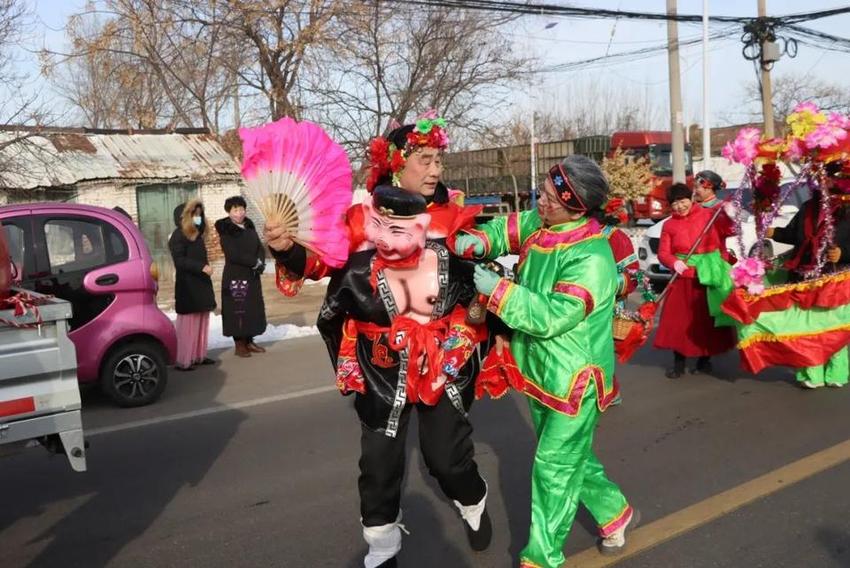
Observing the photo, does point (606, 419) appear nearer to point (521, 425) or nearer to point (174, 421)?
point (521, 425)

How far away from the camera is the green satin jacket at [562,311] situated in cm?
296

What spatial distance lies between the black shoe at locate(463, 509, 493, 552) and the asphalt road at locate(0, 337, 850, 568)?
0.07 meters

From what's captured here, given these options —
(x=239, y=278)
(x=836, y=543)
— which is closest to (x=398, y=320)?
(x=836, y=543)

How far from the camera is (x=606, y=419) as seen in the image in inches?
240

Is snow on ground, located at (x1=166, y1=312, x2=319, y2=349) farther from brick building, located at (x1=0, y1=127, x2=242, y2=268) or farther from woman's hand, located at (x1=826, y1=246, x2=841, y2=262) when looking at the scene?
brick building, located at (x1=0, y1=127, x2=242, y2=268)

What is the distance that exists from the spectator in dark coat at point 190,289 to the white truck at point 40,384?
14.4 ft

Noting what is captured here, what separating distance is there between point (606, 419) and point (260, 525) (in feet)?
9.49

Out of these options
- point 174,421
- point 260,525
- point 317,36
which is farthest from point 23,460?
point 317,36

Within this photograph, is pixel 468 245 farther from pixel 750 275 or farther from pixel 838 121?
pixel 838 121

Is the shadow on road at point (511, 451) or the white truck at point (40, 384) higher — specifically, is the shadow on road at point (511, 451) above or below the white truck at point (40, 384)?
below

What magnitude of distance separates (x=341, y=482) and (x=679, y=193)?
13.4 ft

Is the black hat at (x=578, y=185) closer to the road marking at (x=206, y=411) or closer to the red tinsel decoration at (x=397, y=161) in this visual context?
the red tinsel decoration at (x=397, y=161)

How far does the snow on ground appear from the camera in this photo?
32.8ft

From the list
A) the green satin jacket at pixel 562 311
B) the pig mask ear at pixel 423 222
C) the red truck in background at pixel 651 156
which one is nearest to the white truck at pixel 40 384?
the pig mask ear at pixel 423 222
